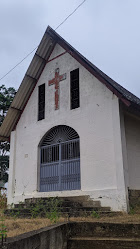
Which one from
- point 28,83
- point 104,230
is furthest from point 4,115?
→ point 104,230

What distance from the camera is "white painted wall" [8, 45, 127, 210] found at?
7902mm

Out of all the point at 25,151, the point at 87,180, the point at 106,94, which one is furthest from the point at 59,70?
the point at 87,180

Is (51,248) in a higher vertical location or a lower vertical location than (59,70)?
lower

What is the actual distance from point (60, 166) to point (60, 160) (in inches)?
9.0

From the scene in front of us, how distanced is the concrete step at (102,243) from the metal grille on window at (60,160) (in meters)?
4.12

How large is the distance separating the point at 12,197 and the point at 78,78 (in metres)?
5.66

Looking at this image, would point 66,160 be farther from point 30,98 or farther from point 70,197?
point 30,98

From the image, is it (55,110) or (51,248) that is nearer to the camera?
(51,248)

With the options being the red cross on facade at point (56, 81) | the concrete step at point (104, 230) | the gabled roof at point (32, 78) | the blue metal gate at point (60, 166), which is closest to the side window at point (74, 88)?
Answer: the red cross on facade at point (56, 81)

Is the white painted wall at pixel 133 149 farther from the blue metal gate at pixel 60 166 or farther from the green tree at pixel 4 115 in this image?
the green tree at pixel 4 115

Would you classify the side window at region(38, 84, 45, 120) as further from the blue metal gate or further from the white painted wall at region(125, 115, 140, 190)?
the white painted wall at region(125, 115, 140, 190)

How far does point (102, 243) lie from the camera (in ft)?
15.0

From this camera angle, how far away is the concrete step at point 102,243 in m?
4.47

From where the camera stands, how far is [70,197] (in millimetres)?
8539
